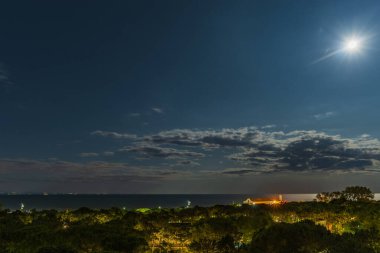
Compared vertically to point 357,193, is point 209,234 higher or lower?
lower

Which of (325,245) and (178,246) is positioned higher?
(325,245)

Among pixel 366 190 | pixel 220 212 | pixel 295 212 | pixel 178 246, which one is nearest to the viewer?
pixel 178 246

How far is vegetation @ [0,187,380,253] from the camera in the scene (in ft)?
57.7

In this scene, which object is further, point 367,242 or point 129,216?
point 129,216

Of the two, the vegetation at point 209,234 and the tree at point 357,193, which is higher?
the tree at point 357,193

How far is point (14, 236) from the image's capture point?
3147cm

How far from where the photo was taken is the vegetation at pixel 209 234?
17594 millimetres

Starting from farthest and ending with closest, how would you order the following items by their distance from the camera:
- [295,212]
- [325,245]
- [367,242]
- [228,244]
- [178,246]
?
1. [295,212]
2. [178,246]
3. [228,244]
4. [367,242]
5. [325,245]

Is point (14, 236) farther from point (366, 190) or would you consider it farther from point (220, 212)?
point (366, 190)

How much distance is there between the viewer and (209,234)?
3894 cm

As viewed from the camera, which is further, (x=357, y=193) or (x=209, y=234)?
(x=357, y=193)

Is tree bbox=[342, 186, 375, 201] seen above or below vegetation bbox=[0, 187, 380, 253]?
above

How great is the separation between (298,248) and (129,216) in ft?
157

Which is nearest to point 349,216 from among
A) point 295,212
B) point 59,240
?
point 295,212
